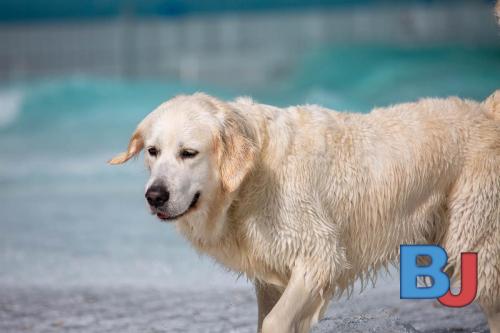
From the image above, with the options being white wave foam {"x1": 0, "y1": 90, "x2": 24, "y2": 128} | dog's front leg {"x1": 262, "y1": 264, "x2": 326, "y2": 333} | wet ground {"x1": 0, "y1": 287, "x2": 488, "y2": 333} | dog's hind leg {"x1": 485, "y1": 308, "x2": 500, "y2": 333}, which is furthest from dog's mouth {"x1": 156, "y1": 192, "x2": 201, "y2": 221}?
white wave foam {"x1": 0, "y1": 90, "x2": 24, "y2": 128}

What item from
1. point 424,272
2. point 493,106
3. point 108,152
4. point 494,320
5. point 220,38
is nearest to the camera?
point 424,272

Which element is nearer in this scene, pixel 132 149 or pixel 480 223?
pixel 132 149

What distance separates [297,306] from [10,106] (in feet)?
66.6

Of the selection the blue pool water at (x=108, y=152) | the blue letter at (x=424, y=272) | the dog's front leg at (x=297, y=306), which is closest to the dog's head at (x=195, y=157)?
the dog's front leg at (x=297, y=306)

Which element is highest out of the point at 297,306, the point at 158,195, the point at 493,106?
the point at 493,106

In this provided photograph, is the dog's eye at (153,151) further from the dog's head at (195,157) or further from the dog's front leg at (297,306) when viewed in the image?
the dog's front leg at (297,306)

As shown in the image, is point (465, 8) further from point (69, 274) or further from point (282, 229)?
point (282, 229)

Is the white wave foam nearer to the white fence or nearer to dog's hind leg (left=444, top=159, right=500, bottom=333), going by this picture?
the white fence

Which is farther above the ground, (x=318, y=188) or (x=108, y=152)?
(x=108, y=152)

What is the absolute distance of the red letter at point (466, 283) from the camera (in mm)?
4219

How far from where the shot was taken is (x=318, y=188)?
3945 millimetres

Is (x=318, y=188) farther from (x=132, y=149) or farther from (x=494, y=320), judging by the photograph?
(x=494, y=320)

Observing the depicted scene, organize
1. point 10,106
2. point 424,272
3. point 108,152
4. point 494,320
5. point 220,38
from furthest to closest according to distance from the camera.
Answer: point 220,38 < point 10,106 < point 108,152 < point 494,320 < point 424,272

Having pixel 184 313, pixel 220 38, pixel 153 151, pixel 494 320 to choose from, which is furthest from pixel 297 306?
pixel 220 38
